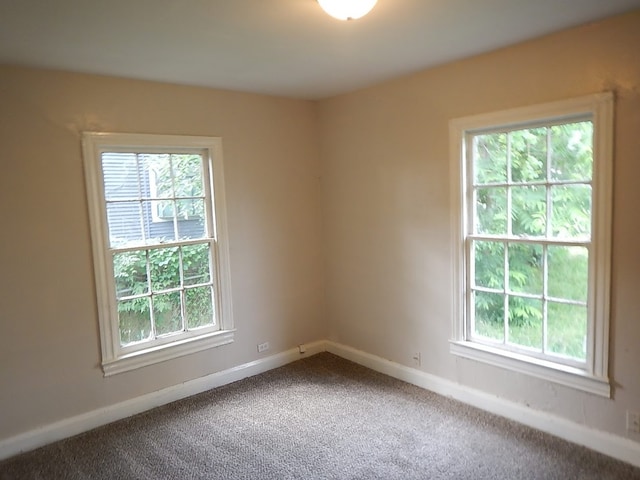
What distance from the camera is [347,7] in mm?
1854

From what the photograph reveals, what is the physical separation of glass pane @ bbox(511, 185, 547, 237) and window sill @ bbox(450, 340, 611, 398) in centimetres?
77

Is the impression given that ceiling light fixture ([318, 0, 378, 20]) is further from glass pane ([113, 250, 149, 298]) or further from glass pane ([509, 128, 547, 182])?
glass pane ([113, 250, 149, 298])

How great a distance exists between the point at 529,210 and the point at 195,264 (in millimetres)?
2358

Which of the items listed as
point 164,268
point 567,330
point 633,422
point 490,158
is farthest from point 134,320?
point 633,422

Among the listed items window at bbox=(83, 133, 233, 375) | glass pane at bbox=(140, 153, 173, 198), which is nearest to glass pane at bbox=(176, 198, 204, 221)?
window at bbox=(83, 133, 233, 375)

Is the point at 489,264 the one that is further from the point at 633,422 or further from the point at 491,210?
the point at 633,422

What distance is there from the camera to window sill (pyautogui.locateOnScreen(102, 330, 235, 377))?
122 inches

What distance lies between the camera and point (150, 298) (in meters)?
3.28

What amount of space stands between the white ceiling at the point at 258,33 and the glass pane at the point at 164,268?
120 cm

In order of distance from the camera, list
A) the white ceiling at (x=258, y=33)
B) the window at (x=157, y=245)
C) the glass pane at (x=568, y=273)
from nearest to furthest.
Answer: the white ceiling at (x=258, y=33) < the glass pane at (x=568, y=273) < the window at (x=157, y=245)

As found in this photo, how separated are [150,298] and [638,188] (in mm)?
3039

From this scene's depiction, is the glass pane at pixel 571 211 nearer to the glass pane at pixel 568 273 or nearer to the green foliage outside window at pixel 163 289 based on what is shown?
the glass pane at pixel 568 273

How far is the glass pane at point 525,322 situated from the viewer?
2819mm

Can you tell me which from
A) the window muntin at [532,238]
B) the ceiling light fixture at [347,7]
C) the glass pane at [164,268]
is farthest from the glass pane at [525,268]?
the glass pane at [164,268]
